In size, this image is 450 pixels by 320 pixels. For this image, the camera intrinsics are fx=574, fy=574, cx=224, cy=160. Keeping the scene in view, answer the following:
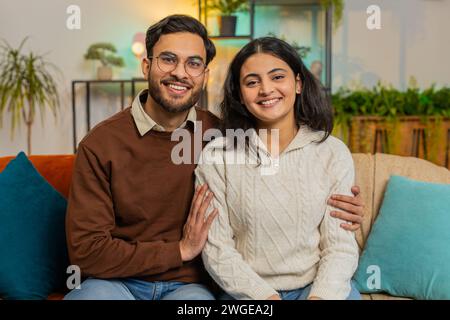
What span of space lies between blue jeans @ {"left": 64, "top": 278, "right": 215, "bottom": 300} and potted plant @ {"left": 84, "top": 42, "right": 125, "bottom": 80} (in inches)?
115

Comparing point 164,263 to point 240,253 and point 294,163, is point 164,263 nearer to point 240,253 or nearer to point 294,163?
point 240,253

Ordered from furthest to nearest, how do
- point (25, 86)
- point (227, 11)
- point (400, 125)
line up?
point (227, 11), point (25, 86), point (400, 125)

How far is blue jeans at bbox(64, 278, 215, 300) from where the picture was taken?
5.07 ft

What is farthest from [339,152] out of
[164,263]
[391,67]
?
[391,67]

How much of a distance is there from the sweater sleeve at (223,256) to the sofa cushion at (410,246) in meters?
0.49

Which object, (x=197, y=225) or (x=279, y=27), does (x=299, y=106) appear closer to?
(x=197, y=225)

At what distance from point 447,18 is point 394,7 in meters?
0.41

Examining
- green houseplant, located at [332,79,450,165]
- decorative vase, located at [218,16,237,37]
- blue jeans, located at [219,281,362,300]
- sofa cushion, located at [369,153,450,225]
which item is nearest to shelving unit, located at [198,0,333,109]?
decorative vase, located at [218,16,237,37]

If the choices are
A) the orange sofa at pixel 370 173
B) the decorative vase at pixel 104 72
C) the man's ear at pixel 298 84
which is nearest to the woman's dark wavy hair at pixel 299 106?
the man's ear at pixel 298 84

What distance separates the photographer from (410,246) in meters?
1.82

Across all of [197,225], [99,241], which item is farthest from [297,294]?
[99,241]

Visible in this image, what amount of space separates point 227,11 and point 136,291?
9.62 ft

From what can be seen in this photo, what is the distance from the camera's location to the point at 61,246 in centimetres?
184

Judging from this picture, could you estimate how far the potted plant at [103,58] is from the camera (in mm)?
4324
